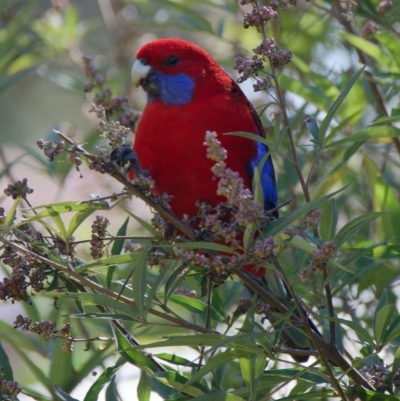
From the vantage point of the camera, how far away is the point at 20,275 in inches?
57.6

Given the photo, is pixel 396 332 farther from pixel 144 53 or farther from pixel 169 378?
pixel 144 53

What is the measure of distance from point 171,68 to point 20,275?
1210mm

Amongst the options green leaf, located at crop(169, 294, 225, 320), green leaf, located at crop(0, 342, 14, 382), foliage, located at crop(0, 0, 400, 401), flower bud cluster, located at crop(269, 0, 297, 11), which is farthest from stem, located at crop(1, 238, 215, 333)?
flower bud cluster, located at crop(269, 0, 297, 11)

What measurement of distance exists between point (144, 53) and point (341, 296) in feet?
3.54

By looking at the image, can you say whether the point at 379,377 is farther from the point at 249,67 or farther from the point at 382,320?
the point at 249,67

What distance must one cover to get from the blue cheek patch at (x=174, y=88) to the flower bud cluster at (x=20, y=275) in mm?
939

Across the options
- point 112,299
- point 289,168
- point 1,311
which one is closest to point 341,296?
point 289,168

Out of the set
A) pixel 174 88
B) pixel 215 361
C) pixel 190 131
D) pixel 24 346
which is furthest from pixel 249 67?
pixel 24 346

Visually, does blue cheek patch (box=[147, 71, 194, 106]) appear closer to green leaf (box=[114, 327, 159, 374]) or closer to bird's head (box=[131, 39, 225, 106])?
bird's head (box=[131, 39, 225, 106])

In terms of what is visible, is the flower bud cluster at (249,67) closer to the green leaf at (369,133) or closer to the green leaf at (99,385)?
the green leaf at (369,133)

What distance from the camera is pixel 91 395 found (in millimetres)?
1655

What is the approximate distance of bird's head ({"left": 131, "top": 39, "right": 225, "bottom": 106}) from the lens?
7.91ft

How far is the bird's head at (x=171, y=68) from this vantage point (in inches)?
94.9

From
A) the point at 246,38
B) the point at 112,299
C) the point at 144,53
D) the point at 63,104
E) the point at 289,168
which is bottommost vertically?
the point at 112,299
